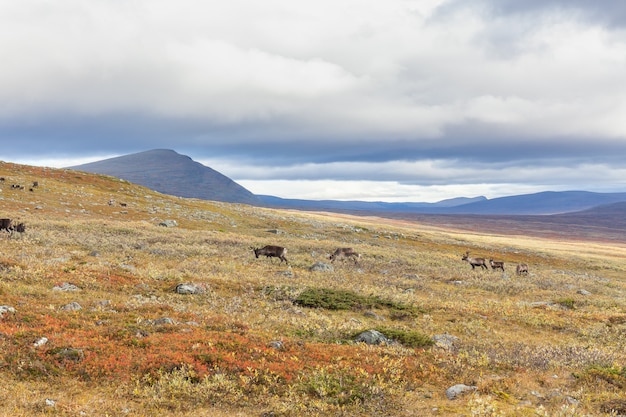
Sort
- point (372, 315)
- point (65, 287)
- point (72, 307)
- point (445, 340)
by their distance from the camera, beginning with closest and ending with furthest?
point (72, 307)
point (445, 340)
point (65, 287)
point (372, 315)

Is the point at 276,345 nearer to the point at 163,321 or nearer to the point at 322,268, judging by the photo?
the point at 163,321

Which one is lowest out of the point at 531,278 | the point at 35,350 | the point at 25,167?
the point at 531,278

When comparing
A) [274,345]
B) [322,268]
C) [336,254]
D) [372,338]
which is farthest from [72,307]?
[336,254]

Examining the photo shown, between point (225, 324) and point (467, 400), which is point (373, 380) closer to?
point (467, 400)

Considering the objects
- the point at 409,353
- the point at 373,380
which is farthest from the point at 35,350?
the point at 409,353

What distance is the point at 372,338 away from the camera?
1631cm

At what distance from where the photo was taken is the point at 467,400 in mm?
10992

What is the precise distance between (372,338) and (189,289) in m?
10.6

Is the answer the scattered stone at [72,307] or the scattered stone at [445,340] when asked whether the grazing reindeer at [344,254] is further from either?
the scattered stone at [72,307]

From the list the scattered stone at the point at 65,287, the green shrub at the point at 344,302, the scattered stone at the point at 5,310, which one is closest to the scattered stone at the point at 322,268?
the green shrub at the point at 344,302

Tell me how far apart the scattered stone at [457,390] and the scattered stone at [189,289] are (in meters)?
14.6

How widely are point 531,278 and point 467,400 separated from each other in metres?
38.8

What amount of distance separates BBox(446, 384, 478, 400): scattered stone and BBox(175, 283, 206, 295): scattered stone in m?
14.6

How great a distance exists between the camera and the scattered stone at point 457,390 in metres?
11.2
